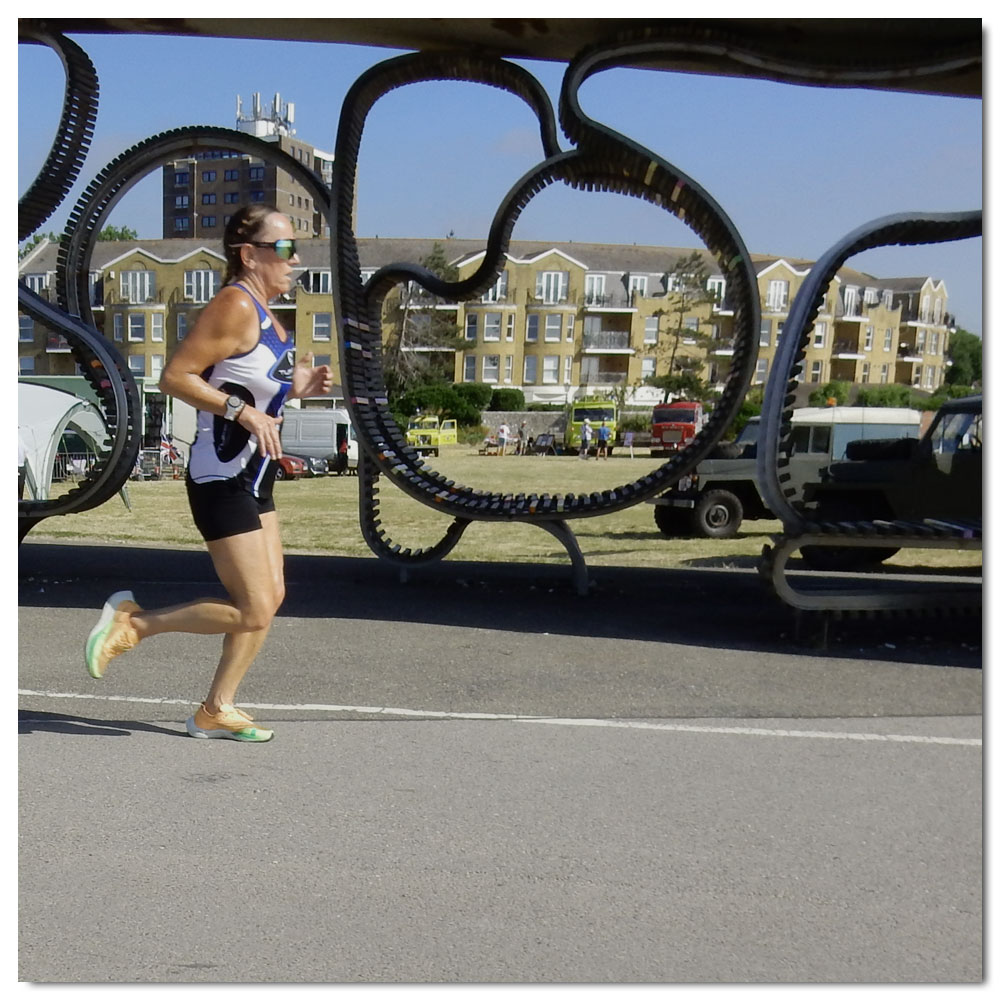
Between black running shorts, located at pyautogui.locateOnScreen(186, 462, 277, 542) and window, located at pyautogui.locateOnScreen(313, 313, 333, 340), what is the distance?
3.30 m

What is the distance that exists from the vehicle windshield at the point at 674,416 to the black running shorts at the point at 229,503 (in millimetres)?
9391

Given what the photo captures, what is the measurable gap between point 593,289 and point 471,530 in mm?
4046

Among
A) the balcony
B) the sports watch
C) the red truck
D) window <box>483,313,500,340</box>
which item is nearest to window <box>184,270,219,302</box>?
the sports watch

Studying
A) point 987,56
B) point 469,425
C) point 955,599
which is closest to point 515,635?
point 955,599

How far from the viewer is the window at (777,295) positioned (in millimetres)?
7668

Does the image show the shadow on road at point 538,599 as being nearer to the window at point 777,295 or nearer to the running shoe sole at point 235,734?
the window at point 777,295

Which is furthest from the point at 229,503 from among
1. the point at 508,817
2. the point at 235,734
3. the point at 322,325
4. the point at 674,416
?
the point at 674,416

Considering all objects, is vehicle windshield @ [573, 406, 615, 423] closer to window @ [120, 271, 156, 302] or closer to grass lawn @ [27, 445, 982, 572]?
grass lawn @ [27, 445, 982, 572]

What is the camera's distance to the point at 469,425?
937 inches

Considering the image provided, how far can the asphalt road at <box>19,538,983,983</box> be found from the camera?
2.73 meters

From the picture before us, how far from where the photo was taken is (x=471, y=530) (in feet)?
45.6

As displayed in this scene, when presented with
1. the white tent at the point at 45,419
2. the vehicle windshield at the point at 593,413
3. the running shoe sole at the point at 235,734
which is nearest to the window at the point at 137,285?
the white tent at the point at 45,419

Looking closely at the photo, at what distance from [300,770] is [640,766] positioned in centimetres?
122
